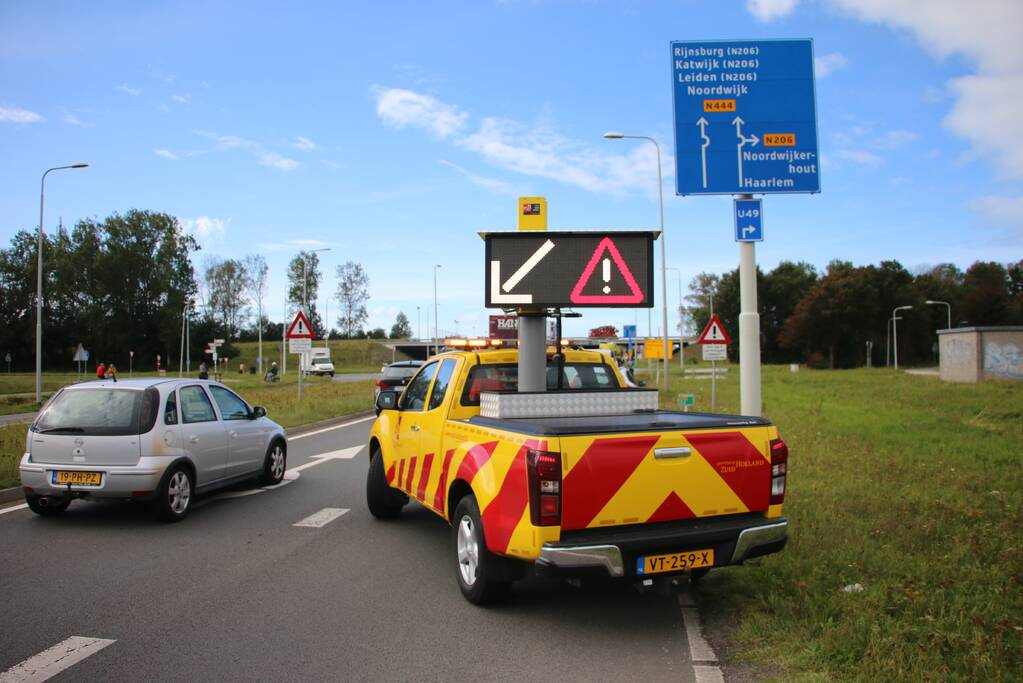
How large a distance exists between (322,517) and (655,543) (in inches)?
184

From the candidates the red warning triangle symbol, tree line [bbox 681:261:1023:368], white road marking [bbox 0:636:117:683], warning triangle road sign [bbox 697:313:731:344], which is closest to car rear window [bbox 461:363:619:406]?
the red warning triangle symbol

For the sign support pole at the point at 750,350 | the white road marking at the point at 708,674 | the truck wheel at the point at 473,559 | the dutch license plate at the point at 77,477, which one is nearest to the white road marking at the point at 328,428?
the dutch license plate at the point at 77,477

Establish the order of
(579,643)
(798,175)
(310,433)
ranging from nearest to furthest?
(579,643) → (798,175) → (310,433)

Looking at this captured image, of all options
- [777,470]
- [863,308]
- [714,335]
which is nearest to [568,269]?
[777,470]

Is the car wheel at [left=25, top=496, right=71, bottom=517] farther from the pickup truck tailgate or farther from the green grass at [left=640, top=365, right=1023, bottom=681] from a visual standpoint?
the green grass at [left=640, top=365, right=1023, bottom=681]

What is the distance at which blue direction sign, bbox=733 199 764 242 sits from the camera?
8133 mm

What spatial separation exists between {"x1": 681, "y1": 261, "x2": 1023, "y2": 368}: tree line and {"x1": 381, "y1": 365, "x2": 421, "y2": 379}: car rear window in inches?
2358

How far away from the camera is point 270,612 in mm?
4871

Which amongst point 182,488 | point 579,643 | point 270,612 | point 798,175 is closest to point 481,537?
point 579,643

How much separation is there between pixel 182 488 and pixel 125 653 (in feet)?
12.7

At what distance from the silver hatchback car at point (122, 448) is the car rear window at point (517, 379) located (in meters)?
3.52

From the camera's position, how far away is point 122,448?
7.36 meters

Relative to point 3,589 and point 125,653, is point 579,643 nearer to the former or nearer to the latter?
point 125,653

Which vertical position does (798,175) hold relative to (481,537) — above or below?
above
